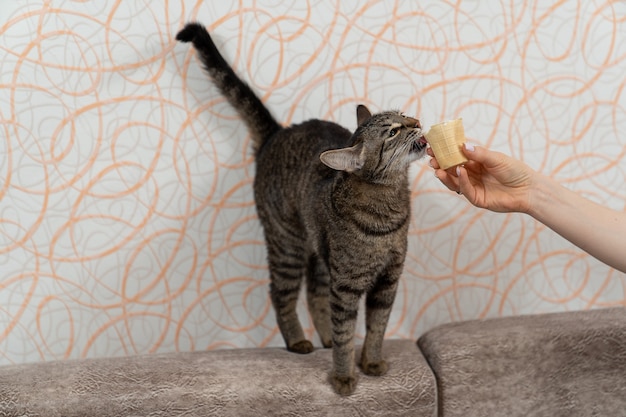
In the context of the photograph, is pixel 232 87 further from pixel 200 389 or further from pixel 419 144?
pixel 200 389

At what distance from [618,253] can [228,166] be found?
104 centimetres

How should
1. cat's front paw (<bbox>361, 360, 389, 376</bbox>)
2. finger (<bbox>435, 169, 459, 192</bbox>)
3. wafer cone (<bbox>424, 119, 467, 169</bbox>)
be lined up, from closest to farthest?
wafer cone (<bbox>424, 119, 467, 169</bbox>), finger (<bbox>435, 169, 459, 192</bbox>), cat's front paw (<bbox>361, 360, 389, 376</bbox>)

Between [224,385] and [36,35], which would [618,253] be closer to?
[224,385]

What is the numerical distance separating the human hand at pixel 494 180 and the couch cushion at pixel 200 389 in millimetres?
455

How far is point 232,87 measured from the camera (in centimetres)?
151

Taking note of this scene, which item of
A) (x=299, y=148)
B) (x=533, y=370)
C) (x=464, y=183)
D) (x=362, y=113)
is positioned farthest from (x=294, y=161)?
(x=533, y=370)

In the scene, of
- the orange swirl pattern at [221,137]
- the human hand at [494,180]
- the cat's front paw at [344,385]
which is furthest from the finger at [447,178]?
the cat's front paw at [344,385]

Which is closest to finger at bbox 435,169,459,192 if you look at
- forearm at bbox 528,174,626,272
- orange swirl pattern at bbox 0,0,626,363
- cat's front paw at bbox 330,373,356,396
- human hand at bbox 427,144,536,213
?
human hand at bbox 427,144,536,213

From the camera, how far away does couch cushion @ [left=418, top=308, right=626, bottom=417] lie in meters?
1.38

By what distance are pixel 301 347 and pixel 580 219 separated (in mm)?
774

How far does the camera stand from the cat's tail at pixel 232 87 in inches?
57.7

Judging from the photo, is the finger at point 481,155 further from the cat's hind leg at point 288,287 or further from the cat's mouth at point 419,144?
the cat's hind leg at point 288,287

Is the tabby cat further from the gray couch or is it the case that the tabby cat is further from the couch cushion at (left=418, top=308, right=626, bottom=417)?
the couch cushion at (left=418, top=308, right=626, bottom=417)

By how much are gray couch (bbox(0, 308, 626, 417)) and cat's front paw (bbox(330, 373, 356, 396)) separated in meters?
0.02
